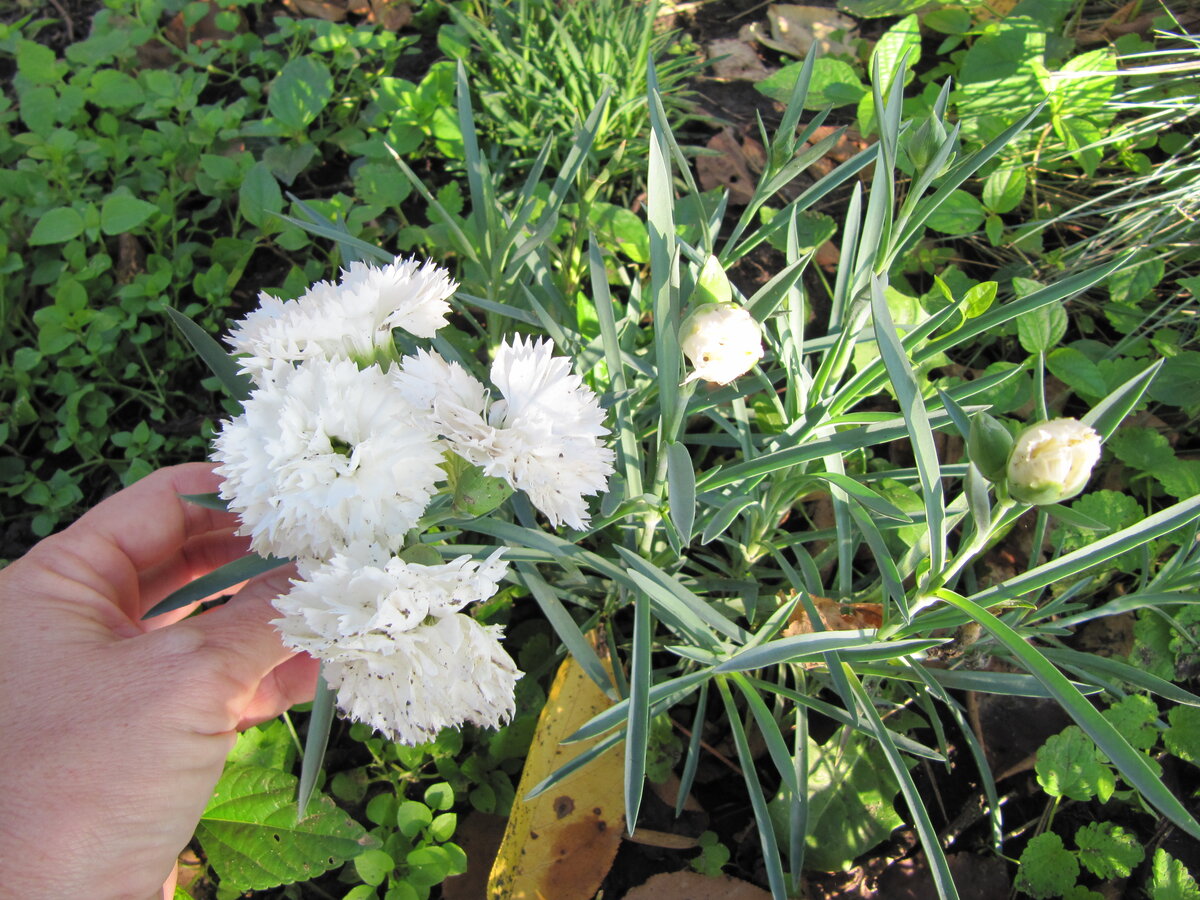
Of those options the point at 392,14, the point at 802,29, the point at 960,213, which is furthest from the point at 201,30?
the point at 960,213

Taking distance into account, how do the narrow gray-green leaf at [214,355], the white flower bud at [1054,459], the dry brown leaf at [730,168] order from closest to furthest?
1. the white flower bud at [1054,459]
2. the narrow gray-green leaf at [214,355]
3. the dry brown leaf at [730,168]

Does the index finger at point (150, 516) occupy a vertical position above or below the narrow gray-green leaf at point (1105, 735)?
above

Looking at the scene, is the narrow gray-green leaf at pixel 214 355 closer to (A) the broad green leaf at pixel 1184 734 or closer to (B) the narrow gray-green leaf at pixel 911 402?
(B) the narrow gray-green leaf at pixel 911 402

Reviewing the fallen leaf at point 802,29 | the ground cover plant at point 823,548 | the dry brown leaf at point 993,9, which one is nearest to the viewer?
the ground cover plant at point 823,548

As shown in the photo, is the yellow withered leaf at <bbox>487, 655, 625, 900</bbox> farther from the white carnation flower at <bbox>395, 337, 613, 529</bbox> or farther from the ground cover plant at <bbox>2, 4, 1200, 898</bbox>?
the white carnation flower at <bbox>395, 337, 613, 529</bbox>

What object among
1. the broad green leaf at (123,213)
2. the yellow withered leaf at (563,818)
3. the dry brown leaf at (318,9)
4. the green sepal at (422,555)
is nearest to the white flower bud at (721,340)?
the green sepal at (422,555)

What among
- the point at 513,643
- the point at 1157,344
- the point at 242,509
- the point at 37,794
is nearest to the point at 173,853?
the point at 37,794

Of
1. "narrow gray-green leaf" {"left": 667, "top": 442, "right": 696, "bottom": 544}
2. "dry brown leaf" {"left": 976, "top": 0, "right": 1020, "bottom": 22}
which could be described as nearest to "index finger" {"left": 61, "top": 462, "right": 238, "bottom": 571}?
"narrow gray-green leaf" {"left": 667, "top": 442, "right": 696, "bottom": 544}
